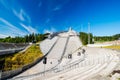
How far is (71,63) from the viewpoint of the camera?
150ft

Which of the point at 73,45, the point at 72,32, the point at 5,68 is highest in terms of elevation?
the point at 72,32

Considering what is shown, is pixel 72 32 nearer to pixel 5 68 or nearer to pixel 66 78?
pixel 5 68

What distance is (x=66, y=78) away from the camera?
30141 mm

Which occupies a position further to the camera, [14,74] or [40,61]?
[40,61]

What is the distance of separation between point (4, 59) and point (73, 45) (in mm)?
35438

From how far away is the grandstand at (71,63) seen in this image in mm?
32062

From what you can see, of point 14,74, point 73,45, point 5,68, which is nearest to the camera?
point 14,74

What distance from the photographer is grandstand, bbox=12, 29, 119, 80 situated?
32.1 metres

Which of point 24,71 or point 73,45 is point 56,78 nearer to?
point 24,71

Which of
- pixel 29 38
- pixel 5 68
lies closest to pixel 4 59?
pixel 5 68

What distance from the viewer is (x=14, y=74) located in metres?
35.1

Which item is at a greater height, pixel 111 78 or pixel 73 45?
pixel 73 45

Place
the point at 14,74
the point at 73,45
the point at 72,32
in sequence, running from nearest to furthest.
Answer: the point at 14,74 → the point at 73,45 → the point at 72,32

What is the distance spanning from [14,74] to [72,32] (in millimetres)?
65973
